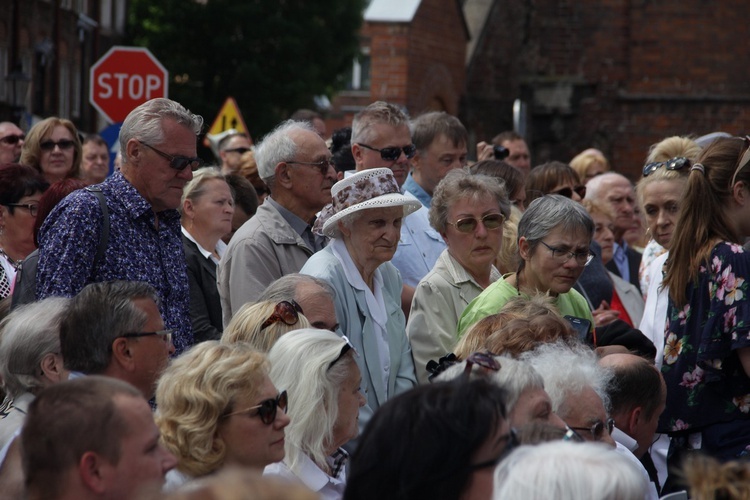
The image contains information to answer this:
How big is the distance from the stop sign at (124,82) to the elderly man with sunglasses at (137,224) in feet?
17.7

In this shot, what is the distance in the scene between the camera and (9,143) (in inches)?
394

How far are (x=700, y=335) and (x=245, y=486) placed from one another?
3688mm

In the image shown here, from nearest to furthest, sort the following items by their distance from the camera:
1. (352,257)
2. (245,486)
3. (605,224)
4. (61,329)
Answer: (245,486)
(61,329)
(352,257)
(605,224)

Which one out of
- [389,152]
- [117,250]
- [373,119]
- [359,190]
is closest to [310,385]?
[117,250]

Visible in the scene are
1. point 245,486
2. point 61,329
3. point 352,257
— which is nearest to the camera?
point 245,486

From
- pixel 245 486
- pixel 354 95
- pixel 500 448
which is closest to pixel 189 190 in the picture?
pixel 500 448

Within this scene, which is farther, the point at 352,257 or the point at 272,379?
the point at 352,257

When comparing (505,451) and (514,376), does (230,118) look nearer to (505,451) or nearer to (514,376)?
(514,376)

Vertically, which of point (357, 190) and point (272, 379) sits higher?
point (357, 190)

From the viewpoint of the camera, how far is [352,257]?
596 centimetres

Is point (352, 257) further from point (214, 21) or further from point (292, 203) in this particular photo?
point (214, 21)

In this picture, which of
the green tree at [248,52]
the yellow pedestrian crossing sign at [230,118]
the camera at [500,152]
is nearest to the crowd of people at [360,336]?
the camera at [500,152]

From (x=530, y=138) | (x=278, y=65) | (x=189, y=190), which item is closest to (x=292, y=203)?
(x=189, y=190)

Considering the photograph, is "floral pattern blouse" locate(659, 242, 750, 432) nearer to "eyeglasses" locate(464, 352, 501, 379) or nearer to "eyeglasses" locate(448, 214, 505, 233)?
"eyeglasses" locate(448, 214, 505, 233)
